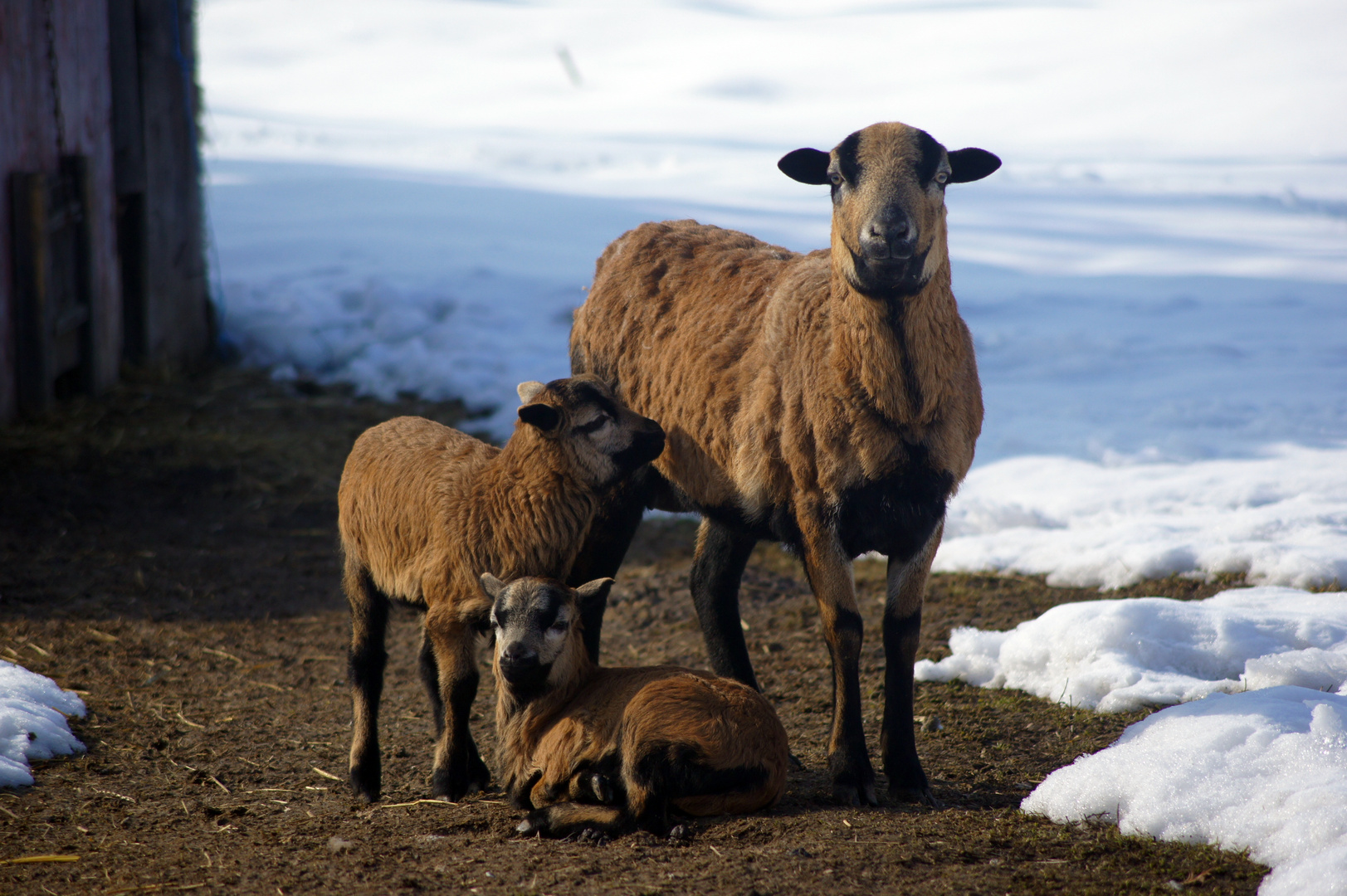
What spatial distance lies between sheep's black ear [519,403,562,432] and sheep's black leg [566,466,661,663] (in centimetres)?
41

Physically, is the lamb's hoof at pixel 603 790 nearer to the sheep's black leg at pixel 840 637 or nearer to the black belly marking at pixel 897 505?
the sheep's black leg at pixel 840 637

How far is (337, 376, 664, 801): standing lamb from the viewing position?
469 cm

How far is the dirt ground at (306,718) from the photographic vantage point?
3.64m

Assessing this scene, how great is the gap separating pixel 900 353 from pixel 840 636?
114cm

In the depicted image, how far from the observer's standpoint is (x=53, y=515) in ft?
27.3

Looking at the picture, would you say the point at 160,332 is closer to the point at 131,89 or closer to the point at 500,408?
the point at 131,89

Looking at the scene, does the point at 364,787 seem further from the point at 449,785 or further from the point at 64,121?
the point at 64,121

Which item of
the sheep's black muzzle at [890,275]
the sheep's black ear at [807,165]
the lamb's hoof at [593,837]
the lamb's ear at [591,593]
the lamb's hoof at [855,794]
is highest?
the sheep's black ear at [807,165]

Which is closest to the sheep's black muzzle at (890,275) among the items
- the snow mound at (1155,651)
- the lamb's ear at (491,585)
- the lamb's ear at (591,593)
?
the lamb's ear at (591,593)

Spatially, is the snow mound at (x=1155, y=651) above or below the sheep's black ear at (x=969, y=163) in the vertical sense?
below

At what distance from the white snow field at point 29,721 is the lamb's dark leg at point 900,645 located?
3434 mm

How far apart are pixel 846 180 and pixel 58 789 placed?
12.9 ft

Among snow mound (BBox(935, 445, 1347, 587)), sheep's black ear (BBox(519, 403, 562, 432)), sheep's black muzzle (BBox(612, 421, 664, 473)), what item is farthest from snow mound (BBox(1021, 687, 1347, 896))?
snow mound (BBox(935, 445, 1347, 587))

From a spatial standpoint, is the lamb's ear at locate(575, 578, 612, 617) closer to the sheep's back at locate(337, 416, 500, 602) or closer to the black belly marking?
the sheep's back at locate(337, 416, 500, 602)
